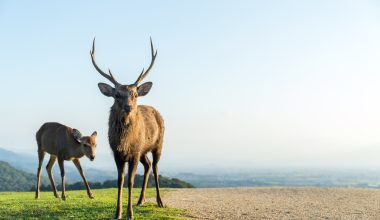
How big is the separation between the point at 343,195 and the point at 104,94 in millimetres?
14256

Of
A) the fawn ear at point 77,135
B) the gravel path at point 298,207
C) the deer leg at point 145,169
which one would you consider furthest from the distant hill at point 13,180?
the deer leg at point 145,169

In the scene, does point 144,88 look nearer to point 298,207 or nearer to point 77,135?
point 77,135

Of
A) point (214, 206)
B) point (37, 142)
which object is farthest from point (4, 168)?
point (214, 206)

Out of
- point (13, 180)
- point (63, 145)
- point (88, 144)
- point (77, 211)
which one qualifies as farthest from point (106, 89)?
point (13, 180)

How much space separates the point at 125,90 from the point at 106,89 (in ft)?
2.10

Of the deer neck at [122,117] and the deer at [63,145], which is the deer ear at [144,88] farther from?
the deer at [63,145]

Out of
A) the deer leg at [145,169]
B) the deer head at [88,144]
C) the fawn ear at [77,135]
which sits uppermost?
the fawn ear at [77,135]

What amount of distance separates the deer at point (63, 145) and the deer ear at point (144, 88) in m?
5.16

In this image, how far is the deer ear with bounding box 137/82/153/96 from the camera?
10735 millimetres

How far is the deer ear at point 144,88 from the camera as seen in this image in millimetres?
10735

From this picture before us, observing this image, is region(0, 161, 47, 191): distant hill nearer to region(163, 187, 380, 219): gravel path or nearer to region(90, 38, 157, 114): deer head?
region(163, 187, 380, 219): gravel path

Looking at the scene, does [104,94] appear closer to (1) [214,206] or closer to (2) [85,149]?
(2) [85,149]

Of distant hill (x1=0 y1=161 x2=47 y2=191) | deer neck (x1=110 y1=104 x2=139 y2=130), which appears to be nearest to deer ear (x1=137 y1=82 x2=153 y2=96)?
deer neck (x1=110 y1=104 x2=139 y2=130)

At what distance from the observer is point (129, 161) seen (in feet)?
34.9
